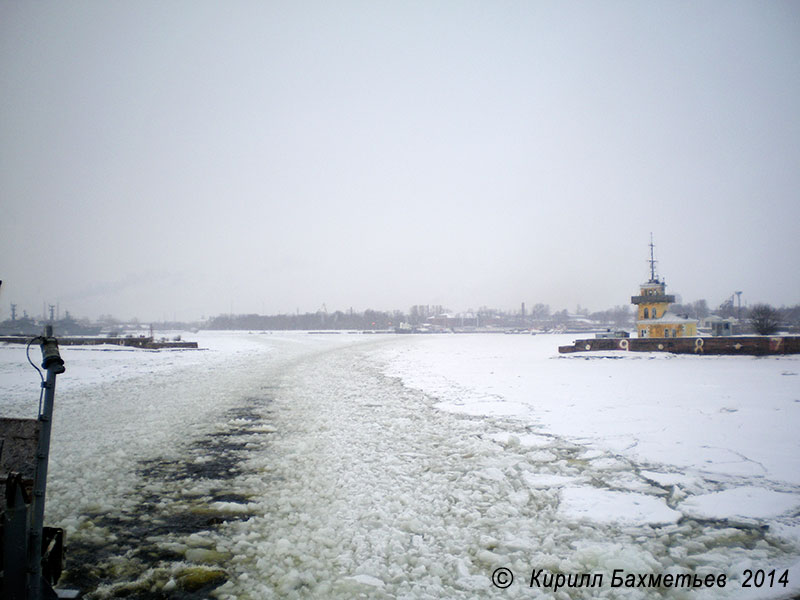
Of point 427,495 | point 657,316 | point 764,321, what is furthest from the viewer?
point 764,321

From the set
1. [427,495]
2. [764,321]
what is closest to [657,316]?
[764,321]

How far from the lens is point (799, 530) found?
179 inches

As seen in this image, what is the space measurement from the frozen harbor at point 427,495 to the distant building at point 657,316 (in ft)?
80.6

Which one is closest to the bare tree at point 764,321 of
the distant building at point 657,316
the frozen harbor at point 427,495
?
the distant building at point 657,316

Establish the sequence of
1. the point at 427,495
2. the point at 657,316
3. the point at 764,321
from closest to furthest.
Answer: the point at 427,495 < the point at 657,316 < the point at 764,321

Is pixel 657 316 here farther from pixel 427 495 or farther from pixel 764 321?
pixel 427 495

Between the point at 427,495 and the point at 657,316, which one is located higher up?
the point at 657,316

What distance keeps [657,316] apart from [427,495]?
37674 millimetres

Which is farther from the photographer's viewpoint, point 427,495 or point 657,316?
point 657,316

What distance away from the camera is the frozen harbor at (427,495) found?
3.99 meters

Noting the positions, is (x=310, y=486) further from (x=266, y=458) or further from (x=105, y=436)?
(x=105, y=436)

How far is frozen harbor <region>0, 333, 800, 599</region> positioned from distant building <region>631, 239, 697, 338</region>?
2456cm

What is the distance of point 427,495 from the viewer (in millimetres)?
5855

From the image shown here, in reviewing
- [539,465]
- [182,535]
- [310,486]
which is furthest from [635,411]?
[182,535]
